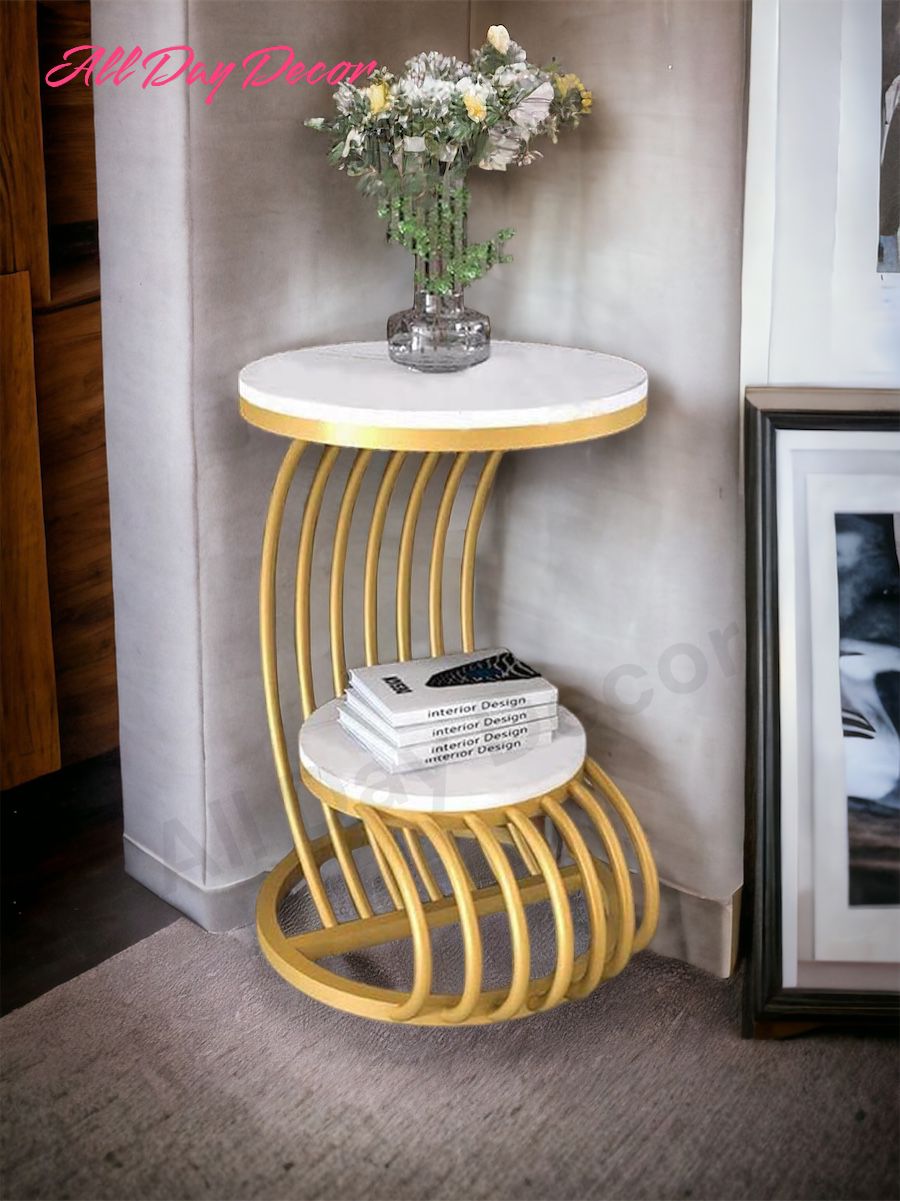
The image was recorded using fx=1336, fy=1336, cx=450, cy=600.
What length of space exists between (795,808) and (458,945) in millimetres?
644

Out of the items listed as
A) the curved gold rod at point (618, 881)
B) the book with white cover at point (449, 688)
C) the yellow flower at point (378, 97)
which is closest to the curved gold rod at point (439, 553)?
the book with white cover at point (449, 688)

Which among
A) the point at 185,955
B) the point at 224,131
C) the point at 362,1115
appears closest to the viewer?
the point at 362,1115

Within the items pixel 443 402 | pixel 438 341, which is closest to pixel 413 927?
pixel 443 402

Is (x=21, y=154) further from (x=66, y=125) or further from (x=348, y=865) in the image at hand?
(x=348, y=865)

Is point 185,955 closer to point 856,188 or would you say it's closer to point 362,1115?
point 362,1115

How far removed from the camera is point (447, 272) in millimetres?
1979

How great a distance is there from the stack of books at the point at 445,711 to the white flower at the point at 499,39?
92 cm

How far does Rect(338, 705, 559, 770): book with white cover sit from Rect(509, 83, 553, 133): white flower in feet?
2.88

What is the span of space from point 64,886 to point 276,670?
68 cm

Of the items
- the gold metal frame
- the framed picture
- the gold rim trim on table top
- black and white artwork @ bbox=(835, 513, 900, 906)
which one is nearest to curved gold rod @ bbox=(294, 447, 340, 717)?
the gold metal frame

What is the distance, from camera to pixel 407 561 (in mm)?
2305

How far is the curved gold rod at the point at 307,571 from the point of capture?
213 centimetres

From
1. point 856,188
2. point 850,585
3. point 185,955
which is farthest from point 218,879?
point 856,188

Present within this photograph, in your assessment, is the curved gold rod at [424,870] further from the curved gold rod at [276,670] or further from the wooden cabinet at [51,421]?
the wooden cabinet at [51,421]
